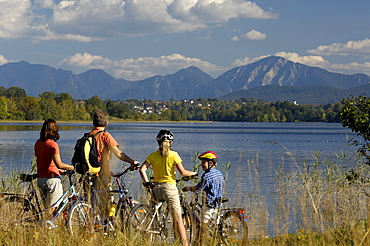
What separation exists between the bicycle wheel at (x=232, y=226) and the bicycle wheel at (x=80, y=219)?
1.80 m

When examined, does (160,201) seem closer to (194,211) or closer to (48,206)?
(194,211)

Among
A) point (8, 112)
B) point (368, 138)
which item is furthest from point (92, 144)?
point (8, 112)

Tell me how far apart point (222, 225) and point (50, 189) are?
2.45m

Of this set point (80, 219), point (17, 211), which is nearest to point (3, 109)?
point (17, 211)

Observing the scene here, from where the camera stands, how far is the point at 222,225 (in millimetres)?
7059

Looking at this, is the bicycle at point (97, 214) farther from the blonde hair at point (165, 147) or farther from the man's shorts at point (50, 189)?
the blonde hair at point (165, 147)

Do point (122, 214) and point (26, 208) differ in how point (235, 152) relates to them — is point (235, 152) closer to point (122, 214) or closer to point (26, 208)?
point (122, 214)

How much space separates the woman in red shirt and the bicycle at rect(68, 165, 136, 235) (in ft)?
1.64

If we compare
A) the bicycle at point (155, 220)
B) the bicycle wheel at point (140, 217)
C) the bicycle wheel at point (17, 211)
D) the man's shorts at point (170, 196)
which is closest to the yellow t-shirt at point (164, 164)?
the man's shorts at point (170, 196)

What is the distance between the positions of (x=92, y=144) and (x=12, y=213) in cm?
149

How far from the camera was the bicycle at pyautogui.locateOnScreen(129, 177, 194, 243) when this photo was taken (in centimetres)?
659

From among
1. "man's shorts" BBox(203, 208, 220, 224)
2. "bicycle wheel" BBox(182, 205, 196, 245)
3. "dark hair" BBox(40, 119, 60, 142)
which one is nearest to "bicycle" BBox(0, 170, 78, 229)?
"dark hair" BBox(40, 119, 60, 142)

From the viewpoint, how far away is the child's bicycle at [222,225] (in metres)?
6.74

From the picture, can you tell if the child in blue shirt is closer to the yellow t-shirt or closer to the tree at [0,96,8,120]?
the yellow t-shirt
